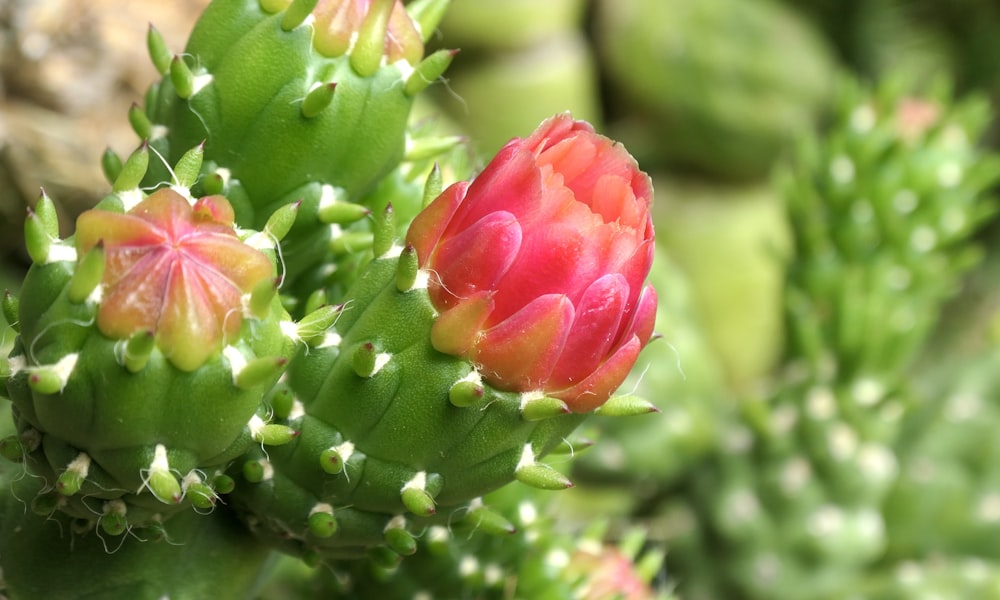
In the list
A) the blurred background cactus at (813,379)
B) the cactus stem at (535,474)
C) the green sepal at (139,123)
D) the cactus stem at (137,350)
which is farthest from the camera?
the blurred background cactus at (813,379)

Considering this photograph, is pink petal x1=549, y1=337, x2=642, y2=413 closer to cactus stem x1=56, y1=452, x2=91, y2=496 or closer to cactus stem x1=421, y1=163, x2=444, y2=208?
cactus stem x1=421, y1=163, x2=444, y2=208

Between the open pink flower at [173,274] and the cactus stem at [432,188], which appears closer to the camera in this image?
the open pink flower at [173,274]

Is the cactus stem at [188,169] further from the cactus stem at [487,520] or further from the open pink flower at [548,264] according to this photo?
the cactus stem at [487,520]

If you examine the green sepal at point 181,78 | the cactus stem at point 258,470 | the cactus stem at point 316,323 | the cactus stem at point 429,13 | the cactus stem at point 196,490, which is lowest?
the cactus stem at point 258,470

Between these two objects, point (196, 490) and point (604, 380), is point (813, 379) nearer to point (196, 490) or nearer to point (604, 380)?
point (604, 380)

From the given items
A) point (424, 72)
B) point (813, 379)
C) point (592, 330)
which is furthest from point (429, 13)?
point (813, 379)

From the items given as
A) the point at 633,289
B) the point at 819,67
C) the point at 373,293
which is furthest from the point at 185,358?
the point at 819,67

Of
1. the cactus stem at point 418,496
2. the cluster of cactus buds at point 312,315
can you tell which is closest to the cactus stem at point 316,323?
the cluster of cactus buds at point 312,315

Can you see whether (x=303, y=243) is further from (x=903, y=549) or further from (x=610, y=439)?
(x=903, y=549)
